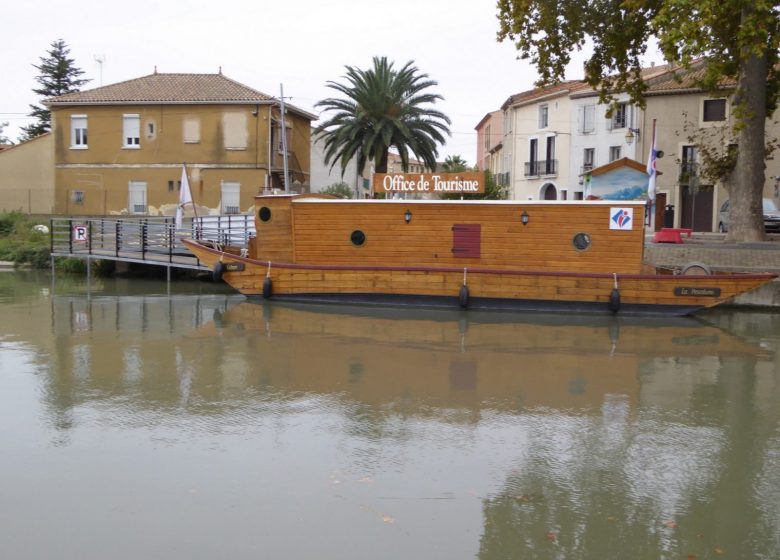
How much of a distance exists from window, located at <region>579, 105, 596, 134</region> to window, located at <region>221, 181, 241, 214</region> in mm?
21626

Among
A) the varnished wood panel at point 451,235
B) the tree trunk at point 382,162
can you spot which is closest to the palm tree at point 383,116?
the tree trunk at point 382,162

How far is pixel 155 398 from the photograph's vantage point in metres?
8.88

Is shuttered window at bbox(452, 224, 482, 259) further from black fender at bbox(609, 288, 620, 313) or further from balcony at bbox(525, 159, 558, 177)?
balcony at bbox(525, 159, 558, 177)

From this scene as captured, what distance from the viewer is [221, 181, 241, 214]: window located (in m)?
36.8

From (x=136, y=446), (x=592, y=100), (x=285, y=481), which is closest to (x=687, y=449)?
(x=285, y=481)

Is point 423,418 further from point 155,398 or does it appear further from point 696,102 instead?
point 696,102

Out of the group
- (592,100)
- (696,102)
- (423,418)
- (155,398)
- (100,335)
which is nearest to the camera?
(423,418)

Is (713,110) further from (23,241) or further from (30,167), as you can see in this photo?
(30,167)

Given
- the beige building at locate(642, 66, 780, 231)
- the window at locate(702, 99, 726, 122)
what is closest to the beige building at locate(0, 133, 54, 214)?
the beige building at locate(642, 66, 780, 231)

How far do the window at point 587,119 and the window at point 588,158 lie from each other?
1.09 meters

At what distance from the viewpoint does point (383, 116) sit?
1394 inches

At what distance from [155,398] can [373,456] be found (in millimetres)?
3061

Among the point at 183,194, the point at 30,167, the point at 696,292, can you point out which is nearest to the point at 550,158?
the point at 30,167

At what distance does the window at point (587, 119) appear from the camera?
4784 cm
